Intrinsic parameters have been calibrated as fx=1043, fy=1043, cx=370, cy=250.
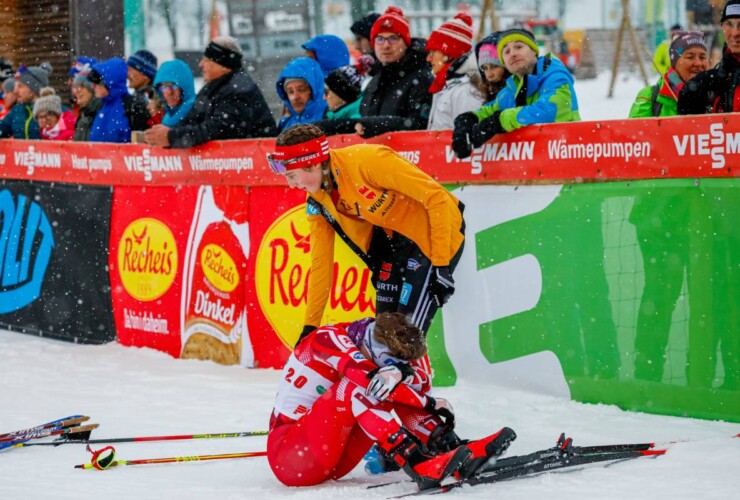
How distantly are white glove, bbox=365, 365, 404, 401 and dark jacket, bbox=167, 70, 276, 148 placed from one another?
4631 mm

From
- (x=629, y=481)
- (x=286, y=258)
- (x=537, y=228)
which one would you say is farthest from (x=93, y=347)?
(x=629, y=481)

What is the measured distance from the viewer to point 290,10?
19.2 m

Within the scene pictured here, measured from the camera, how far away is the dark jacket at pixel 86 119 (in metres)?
10.7

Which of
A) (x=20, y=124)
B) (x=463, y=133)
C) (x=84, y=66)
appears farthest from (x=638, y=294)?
(x=20, y=124)

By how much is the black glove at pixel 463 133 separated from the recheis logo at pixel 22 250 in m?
5.20

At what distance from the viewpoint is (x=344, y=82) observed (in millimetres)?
8578

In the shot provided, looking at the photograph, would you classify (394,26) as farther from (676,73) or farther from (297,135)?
(297,135)

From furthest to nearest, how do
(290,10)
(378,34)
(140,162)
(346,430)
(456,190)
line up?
(290,10) < (140,162) < (378,34) < (456,190) < (346,430)

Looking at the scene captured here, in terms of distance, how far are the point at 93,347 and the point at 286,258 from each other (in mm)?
2612

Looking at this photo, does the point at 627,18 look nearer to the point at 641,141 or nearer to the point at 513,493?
the point at 641,141

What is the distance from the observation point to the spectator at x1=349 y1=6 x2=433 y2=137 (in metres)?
7.95

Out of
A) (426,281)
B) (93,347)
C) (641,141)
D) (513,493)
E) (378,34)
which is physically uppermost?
(378,34)

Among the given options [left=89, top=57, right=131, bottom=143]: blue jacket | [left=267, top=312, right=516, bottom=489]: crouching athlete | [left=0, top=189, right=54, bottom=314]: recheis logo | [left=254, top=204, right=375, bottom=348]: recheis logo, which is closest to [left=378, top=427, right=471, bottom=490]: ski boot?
[left=267, top=312, right=516, bottom=489]: crouching athlete

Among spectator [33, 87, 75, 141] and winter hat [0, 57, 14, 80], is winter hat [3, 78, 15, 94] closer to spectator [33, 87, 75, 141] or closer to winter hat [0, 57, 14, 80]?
spectator [33, 87, 75, 141]
